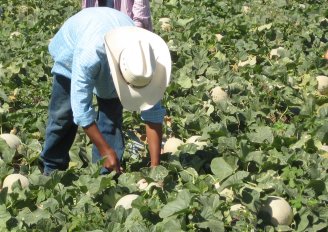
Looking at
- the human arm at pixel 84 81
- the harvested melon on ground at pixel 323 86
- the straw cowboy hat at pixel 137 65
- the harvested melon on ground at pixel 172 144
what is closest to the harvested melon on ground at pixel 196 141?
the harvested melon on ground at pixel 172 144

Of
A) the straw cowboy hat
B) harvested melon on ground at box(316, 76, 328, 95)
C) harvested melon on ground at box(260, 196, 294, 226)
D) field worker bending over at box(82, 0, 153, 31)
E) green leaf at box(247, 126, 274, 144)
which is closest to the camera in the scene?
the straw cowboy hat

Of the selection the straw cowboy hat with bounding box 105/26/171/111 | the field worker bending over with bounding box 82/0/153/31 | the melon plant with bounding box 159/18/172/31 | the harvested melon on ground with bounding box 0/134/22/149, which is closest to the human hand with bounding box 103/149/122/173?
the straw cowboy hat with bounding box 105/26/171/111

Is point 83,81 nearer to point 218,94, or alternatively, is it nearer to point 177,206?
point 177,206

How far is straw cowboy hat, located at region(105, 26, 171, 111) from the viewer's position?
3863 millimetres

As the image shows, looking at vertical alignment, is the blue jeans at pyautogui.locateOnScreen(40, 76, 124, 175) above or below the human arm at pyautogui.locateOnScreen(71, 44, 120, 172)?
below

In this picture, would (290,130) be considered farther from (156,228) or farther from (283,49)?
(283,49)

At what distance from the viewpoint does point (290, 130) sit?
17.4 feet

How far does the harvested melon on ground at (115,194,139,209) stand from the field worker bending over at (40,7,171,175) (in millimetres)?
245

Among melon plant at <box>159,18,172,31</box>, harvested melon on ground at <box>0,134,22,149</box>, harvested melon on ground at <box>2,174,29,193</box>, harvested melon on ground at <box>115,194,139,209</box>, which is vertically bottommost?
melon plant at <box>159,18,172,31</box>

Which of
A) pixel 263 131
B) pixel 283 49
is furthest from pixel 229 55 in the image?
pixel 263 131

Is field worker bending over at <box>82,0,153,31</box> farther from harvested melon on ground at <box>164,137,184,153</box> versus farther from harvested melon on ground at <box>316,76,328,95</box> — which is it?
harvested melon on ground at <box>316,76,328,95</box>

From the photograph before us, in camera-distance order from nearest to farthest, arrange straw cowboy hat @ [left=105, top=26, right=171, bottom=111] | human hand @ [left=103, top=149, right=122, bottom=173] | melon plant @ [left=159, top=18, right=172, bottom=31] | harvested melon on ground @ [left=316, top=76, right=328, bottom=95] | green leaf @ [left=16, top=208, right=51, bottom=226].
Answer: straw cowboy hat @ [left=105, top=26, right=171, bottom=111]
green leaf @ [left=16, top=208, right=51, bottom=226]
human hand @ [left=103, top=149, right=122, bottom=173]
harvested melon on ground @ [left=316, top=76, right=328, bottom=95]
melon plant @ [left=159, top=18, right=172, bottom=31]

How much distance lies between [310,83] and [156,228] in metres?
3.28

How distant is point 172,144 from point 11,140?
1.21 meters
